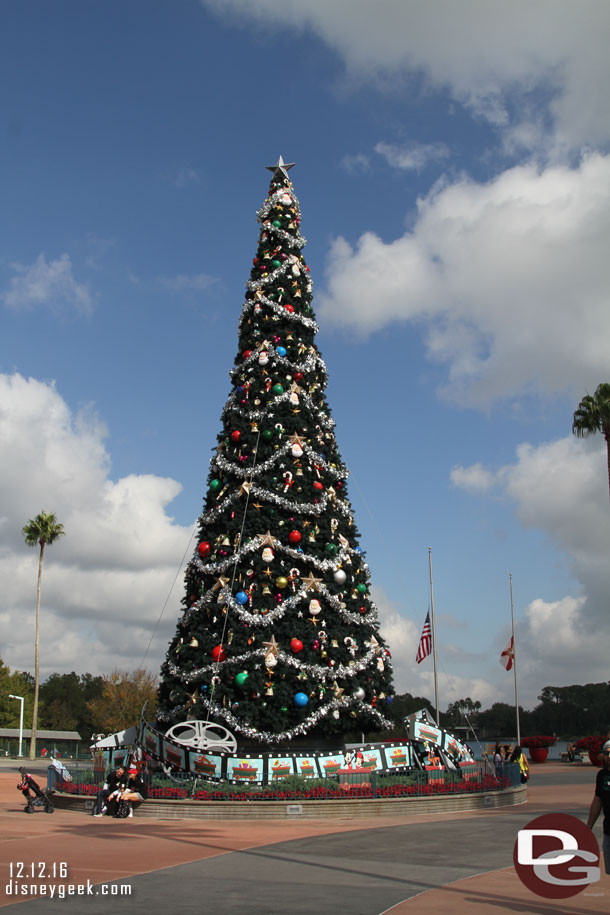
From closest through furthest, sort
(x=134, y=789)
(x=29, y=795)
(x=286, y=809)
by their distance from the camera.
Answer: (x=286, y=809) → (x=134, y=789) → (x=29, y=795)

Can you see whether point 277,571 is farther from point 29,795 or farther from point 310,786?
point 29,795

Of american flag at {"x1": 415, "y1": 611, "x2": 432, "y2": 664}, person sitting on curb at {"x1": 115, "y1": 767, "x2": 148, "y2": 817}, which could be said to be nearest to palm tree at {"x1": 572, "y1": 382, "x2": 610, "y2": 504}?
american flag at {"x1": 415, "y1": 611, "x2": 432, "y2": 664}

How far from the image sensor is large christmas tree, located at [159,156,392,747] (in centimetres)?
1948

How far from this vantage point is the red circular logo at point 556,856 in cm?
719

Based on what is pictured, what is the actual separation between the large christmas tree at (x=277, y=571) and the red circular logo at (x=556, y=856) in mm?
11707

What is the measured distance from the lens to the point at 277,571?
20.7m

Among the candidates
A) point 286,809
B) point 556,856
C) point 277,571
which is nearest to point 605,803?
point 556,856

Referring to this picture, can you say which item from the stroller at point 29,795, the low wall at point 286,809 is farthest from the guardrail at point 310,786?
the stroller at point 29,795

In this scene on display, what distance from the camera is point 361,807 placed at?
16750 mm

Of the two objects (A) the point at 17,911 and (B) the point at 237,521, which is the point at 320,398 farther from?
(A) the point at 17,911

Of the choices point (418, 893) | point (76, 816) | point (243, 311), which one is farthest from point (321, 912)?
point (243, 311)

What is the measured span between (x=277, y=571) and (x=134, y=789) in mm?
6283

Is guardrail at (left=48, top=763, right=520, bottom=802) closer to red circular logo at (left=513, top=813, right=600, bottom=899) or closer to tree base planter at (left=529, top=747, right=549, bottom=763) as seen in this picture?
red circular logo at (left=513, top=813, right=600, bottom=899)

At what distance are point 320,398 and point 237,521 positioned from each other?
4792mm
